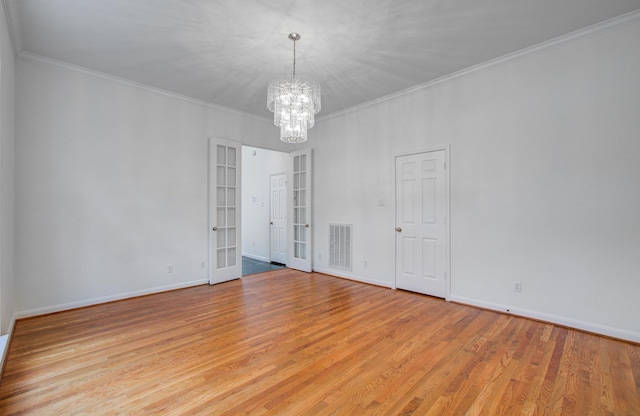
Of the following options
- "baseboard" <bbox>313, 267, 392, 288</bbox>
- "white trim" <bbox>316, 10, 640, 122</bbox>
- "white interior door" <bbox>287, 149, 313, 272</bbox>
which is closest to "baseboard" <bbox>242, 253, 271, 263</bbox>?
"white interior door" <bbox>287, 149, 313, 272</bbox>

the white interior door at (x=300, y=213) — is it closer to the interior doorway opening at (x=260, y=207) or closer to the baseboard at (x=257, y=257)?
the interior doorway opening at (x=260, y=207)

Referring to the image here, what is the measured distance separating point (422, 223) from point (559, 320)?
1.89 m

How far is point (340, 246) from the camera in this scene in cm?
544

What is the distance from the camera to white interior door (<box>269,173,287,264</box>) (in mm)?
6793

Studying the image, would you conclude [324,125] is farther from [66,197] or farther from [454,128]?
[66,197]

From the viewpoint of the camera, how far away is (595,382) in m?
2.14

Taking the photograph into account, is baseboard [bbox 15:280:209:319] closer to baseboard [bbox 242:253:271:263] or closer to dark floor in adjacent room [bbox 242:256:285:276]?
dark floor in adjacent room [bbox 242:256:285:276]

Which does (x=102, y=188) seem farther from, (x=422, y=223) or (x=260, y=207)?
(x=422, y=223)

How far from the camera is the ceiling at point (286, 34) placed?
2629mm

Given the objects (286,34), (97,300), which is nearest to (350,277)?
(97,300)

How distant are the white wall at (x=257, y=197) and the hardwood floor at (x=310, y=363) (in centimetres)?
378

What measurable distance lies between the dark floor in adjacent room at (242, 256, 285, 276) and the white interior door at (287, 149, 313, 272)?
0.50 m

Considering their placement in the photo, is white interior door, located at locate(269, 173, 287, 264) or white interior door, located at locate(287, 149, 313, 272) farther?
white interior door, located at locate(269, 173, 287, 264)

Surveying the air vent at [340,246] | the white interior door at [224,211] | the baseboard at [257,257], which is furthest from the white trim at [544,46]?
the baseboard at [257,257]
